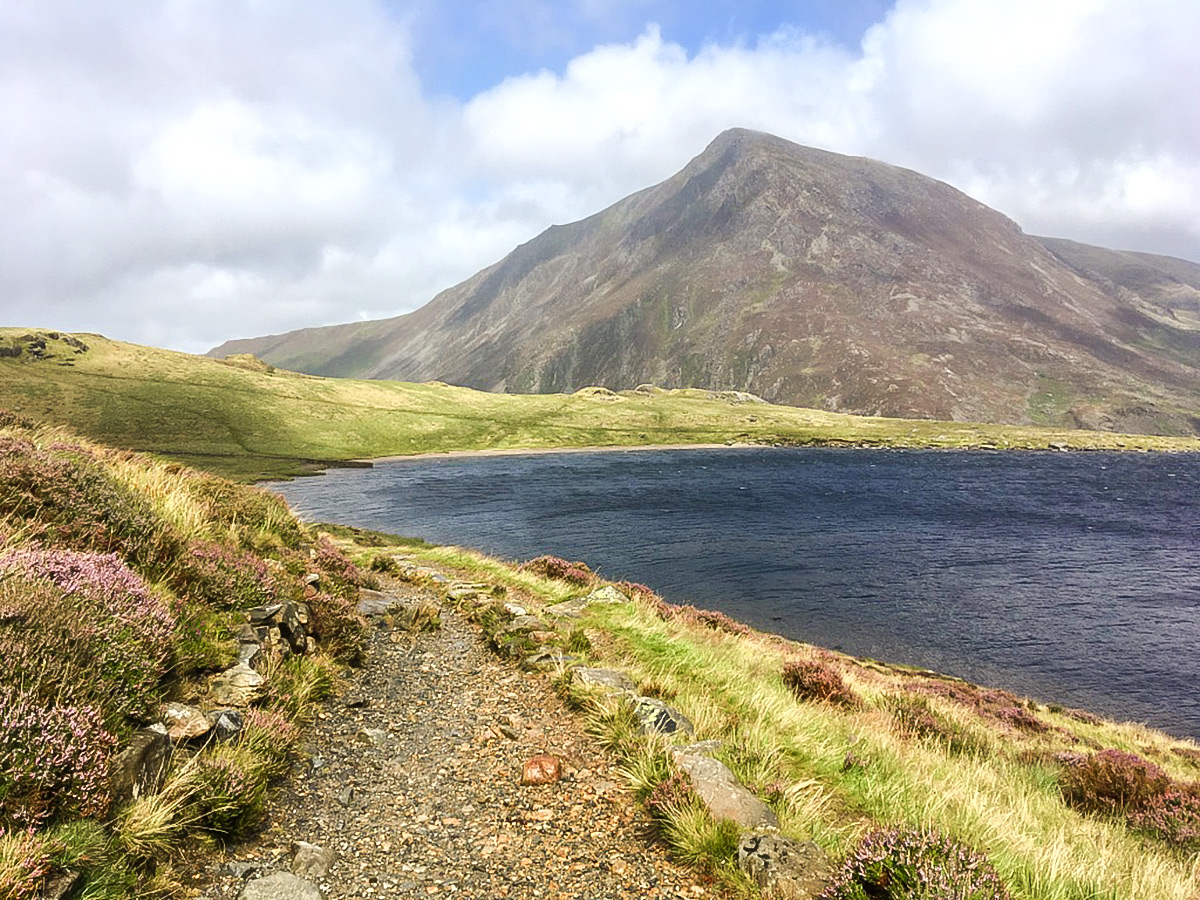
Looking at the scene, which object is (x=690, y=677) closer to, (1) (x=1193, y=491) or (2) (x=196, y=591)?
(2) (x=196, y=591)

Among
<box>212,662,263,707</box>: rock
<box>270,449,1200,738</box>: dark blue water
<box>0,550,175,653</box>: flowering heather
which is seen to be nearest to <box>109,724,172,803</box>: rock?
<box>0,550,175,653</box>: flowering heather

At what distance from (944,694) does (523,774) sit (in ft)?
63.4

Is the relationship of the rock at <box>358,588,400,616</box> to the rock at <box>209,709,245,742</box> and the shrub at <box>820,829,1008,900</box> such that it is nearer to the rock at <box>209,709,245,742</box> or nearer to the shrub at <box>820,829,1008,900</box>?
the rock at <box>209,709,245,742</box>

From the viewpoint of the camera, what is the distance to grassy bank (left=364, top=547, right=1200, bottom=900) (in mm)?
5855

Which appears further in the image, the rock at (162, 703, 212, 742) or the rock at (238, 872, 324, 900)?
the rock at (162, 703, 212, 742)

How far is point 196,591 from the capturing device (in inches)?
337

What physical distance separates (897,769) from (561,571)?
16.1m

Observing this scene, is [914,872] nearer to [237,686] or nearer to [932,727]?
[237,686]

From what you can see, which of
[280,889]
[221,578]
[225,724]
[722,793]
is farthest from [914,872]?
[221,578]

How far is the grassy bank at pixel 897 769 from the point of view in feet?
19.2

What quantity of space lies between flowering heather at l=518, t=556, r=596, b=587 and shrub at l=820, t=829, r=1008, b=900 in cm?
1692

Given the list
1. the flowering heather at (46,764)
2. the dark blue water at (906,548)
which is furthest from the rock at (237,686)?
the dark blue water at (906,548)

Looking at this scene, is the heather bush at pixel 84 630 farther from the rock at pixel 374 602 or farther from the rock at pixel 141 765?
the rock at pixel 374 602

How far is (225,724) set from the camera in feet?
20.7
